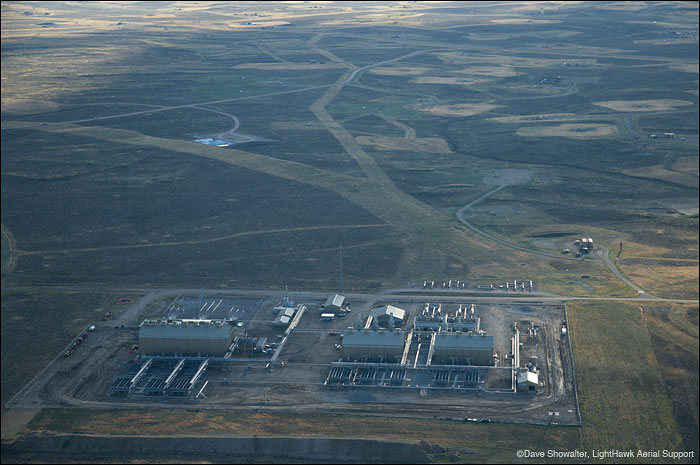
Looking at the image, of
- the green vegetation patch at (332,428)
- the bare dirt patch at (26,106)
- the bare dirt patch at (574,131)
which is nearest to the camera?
the green vegetation patch at (332,428)

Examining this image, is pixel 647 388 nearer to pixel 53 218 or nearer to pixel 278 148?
pixel 53 218

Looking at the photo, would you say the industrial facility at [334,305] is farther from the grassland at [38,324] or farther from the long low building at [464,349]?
the grassland at [38,324]

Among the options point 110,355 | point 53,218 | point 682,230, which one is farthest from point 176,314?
point 682,230

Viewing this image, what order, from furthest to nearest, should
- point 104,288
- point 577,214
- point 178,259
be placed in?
point 577,214 < point 178,259 < point 104,288

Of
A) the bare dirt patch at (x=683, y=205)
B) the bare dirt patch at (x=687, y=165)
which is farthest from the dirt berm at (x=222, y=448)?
the bare dirt patch at (x=687, y=165)

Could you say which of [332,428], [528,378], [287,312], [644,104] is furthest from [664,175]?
[332,428]

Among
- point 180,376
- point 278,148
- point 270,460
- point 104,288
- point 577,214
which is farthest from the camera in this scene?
point 278,148

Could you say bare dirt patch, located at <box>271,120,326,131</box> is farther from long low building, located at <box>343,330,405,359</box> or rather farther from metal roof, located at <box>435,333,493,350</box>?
metal roof, located at <box>435,333,493,350</box>

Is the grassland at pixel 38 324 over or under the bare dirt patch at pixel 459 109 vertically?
over
